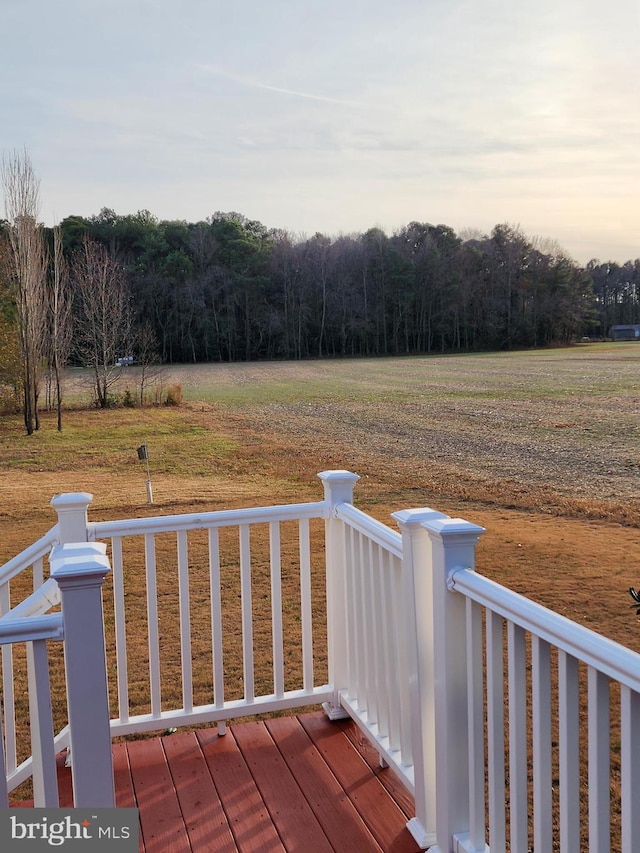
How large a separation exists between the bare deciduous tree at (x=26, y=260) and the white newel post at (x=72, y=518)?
50.0ft

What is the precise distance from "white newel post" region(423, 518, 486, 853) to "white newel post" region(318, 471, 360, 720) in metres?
0.89

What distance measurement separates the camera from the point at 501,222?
5988 centimetres

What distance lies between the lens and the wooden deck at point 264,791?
210 centimetres

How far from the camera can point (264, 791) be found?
2.34 m

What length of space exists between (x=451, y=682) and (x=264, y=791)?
3.02ft

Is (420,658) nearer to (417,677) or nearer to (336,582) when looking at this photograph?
(417,677)

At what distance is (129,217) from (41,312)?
113ft

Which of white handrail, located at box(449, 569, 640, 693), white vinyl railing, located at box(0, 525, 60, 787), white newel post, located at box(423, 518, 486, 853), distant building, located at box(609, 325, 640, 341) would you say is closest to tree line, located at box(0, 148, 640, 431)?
distant building, located at box(609, 325, 640, 341)

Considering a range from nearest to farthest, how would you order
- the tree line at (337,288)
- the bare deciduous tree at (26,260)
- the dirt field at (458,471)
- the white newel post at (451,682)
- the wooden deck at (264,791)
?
1. the white newel post at (451,682)
2. the wooden deck at (264,791)
3. the dirt field at (458,471)
4. the bare deciduous tree at (26,260)
5. the tree line at (337,288)

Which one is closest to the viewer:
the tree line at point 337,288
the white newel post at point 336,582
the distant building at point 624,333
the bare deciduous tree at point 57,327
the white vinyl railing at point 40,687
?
the white vinyl railing at point 40,687

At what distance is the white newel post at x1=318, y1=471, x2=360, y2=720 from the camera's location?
2.72 metres

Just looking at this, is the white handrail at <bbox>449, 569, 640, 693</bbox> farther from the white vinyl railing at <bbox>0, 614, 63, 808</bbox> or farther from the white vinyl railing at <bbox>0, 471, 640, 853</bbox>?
the white vinyl railing at <bbox>0, 614, 63, 808</bbox>

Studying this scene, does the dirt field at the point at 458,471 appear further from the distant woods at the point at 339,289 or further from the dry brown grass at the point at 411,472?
the distant woods at the point at 339,289

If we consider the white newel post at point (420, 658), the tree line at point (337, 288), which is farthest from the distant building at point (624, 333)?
the white newel post at point (420, 658)
